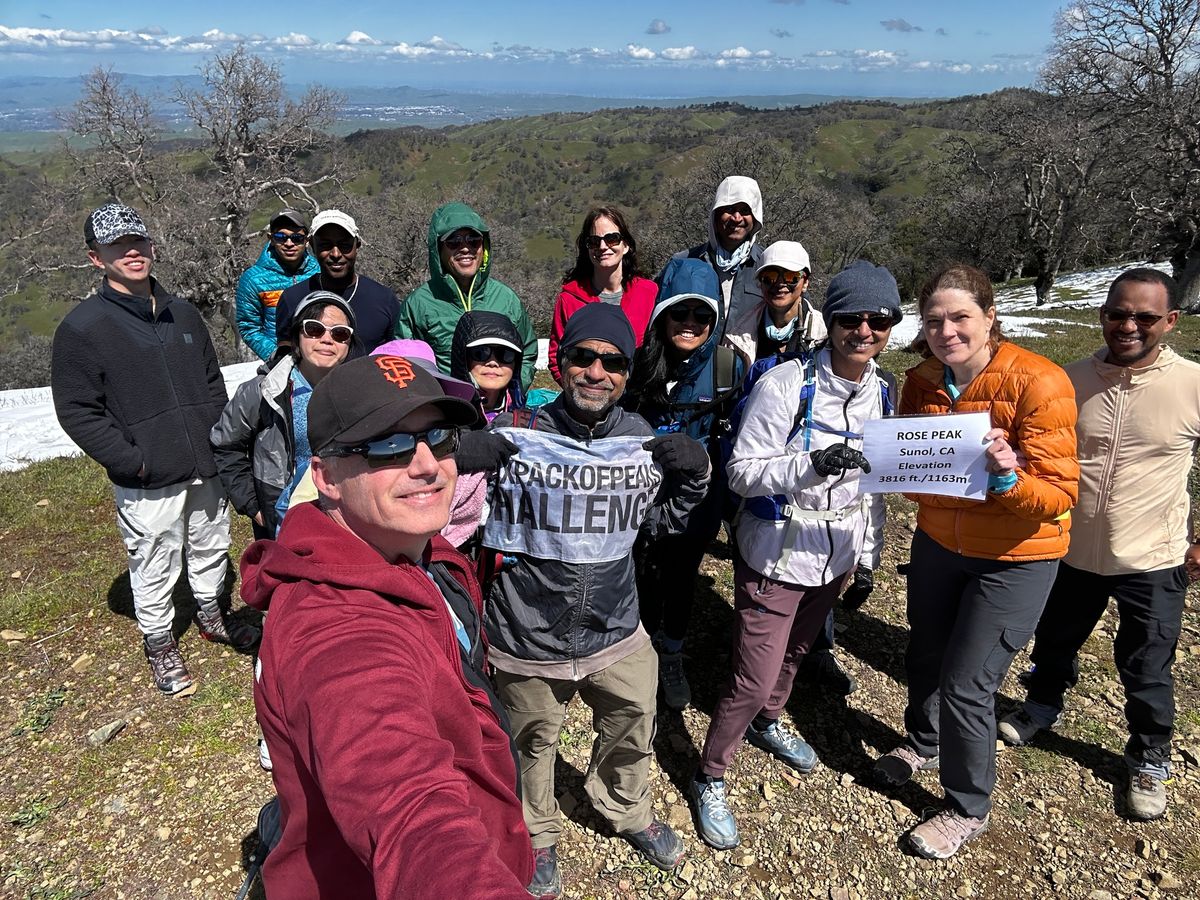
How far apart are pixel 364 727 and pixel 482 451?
1529 millimetres

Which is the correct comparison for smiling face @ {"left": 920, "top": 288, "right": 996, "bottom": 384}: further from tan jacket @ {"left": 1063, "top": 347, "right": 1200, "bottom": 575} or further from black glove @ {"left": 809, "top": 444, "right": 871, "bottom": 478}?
tan jacket @ {"left": 1063, "top": 347, "right": 1200, "bottom": 575}

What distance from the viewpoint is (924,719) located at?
411 centimetres

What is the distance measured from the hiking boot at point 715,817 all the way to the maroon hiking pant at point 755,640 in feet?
0.46

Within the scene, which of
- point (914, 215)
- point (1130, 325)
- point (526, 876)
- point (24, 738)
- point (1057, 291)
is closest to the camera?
point (526, 876)

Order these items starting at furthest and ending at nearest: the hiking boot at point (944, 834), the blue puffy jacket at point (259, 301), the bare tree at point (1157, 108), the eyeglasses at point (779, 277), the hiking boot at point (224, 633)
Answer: the bare tree at point (1157, 108) → the blue puffy jacket at point (259, 301) → the hiking boot at point (224, 633) → the eyeglasses at point (779, 277) → the hiking boot at point (944, 834)

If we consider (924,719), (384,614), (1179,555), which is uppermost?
(384,614)

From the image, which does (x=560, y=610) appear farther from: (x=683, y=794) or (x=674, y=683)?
(x=674, y=683)

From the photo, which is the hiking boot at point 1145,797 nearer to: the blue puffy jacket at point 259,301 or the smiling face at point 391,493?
the smiling face at point 391,493

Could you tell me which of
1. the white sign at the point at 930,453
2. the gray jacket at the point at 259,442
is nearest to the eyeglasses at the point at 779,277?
A: the white sign at the point at 930,453

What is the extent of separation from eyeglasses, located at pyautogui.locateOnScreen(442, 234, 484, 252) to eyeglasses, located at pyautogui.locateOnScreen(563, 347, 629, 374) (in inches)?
91.6

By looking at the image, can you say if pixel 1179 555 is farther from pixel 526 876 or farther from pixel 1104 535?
pixel 526 876

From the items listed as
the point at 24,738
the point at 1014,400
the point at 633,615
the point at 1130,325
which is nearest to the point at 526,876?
the point at 633,615

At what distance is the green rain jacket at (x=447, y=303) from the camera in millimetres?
4969

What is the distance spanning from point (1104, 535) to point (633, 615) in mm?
2795
